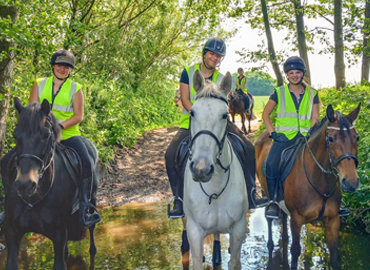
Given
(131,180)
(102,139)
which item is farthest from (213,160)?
(102,139)

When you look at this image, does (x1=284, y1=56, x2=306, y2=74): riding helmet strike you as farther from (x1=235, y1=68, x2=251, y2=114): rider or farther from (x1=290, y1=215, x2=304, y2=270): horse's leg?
(x1=235, y1=68, x2=251, y2=114): rider

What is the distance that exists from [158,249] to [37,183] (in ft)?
9.77

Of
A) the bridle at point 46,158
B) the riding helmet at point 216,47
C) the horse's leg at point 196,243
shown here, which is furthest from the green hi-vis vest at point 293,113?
the bridle at point 46,158

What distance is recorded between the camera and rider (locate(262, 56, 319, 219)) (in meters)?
5.45

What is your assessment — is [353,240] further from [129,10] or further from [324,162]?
[129,10]

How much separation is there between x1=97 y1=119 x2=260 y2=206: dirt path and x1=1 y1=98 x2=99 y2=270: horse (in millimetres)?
4844

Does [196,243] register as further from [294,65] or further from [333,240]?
[294,65]

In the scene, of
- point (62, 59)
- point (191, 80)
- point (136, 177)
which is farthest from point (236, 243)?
point (136, 177)

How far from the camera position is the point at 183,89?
4.94m

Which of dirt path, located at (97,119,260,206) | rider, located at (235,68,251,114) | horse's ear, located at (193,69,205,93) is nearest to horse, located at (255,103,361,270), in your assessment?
horse's ear, located at (193,69,205,93)

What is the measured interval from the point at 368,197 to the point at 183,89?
12.5 ft

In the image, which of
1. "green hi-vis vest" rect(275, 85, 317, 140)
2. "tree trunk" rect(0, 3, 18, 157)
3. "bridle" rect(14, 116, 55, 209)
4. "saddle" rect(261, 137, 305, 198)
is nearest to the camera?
"bridle" rect(14, 116, 55, 209)

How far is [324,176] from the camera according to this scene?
16.1 ft

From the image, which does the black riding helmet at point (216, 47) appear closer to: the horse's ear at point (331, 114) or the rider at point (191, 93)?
the rider at point (191, 93)
